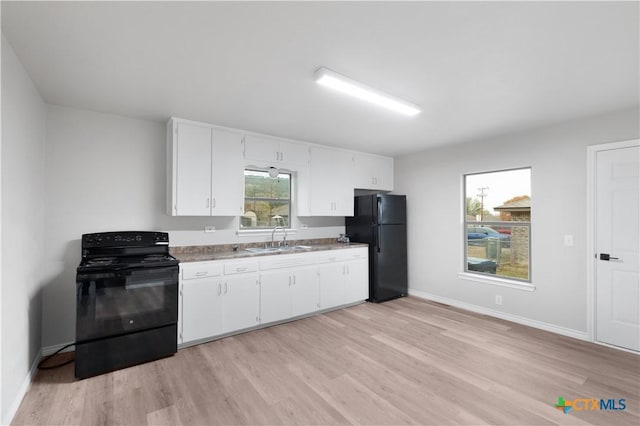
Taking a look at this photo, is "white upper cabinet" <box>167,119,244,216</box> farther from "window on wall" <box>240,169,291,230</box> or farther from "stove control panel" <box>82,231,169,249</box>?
"window on wall" <box>240,169,291,230</box>

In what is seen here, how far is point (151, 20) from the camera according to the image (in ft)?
5.62

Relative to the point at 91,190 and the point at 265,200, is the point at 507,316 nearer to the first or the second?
the point at 265,200

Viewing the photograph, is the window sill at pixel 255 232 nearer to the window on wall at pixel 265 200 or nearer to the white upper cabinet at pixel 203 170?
the window on wall at pixel 265 200

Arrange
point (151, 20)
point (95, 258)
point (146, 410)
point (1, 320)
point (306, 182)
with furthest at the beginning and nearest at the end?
point (306, 182) < point (95, 258) < point (146, 410) < point (1, 320) < point (151, 20)

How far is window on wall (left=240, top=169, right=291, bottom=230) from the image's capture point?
422 cm

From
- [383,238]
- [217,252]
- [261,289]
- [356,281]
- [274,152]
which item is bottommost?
[356,281]

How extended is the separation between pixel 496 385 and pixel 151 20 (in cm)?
351

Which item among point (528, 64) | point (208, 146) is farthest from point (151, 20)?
point (528, 64)

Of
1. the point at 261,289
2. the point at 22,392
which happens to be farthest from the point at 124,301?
the point at 261,289

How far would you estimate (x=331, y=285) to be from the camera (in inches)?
170

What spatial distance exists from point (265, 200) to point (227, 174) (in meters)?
0.83

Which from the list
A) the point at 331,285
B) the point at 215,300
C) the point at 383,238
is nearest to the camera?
the point at 215,300

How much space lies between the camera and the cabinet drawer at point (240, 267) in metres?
3.38

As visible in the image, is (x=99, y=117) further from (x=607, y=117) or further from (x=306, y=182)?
(x=607, y=117)
